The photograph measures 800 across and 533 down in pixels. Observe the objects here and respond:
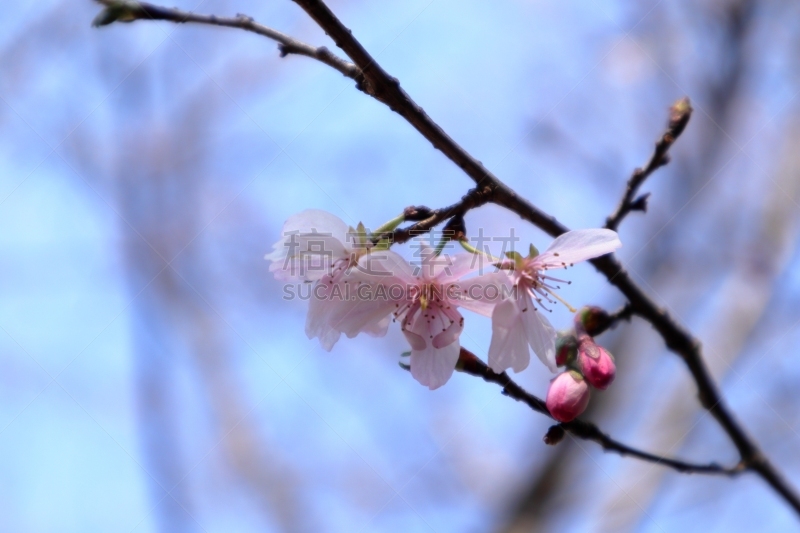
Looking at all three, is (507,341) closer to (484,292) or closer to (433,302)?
(484,292)

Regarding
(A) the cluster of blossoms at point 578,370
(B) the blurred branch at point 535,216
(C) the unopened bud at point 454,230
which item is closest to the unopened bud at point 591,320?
(A) the cluster of blossoms at point 578,370

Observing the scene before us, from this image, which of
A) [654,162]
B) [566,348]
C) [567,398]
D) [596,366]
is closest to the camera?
[567,398]

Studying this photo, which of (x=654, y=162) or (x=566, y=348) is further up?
(x=654, y=162)

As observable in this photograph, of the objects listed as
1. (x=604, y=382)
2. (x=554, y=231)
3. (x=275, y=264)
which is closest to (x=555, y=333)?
(x=604, y=382)

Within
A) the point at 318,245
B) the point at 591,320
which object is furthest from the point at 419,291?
the point at 591,320

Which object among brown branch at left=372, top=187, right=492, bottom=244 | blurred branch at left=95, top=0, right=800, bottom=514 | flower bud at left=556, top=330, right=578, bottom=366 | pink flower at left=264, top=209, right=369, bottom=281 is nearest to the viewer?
blurred branch at left=95, top=0, right=800, bottom=514

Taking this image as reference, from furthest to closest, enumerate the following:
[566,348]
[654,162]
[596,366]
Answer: [654,162] < [566,348] < [596,366]

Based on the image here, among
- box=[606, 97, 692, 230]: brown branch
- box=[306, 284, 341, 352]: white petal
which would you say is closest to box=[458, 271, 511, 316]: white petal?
box=[306, 284, 341, 352]: white petal

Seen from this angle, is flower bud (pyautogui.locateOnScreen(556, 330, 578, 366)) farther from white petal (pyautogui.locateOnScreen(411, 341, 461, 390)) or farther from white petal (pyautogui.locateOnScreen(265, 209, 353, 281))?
white petal (pyautogui.locateOnScreen(265, 209, 353, 281))
